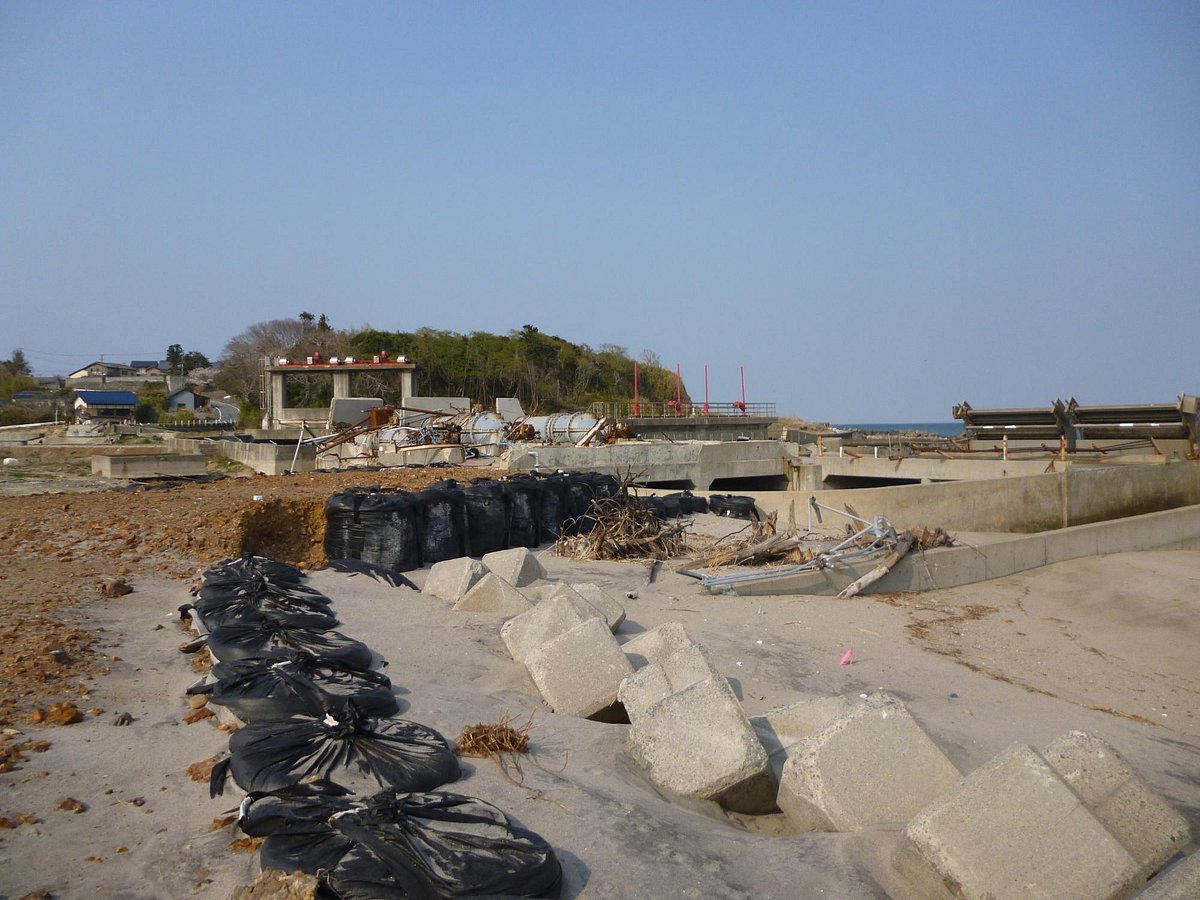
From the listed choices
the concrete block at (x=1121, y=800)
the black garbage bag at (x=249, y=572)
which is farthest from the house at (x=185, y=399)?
the concrete block at (x=1121, y=800)

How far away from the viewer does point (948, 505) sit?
17.0 meters

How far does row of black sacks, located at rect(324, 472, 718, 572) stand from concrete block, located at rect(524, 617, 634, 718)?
15.4ft

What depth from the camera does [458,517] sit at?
1128 centimetres

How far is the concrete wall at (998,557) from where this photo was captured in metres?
10.8

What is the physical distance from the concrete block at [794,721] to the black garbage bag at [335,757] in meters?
1.92

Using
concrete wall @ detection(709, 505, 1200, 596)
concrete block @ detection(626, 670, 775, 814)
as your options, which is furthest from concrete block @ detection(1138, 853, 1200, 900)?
concrete wall @ detection(709, 505, 1200, 596)

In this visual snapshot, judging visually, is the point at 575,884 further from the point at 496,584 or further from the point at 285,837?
the point at 496,584

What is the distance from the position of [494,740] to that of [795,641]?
15.6ft

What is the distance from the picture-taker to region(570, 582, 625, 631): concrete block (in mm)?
8055

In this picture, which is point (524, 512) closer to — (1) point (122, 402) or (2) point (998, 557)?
(2) point (998, 557)

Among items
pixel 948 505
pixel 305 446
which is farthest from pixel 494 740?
pixel 305 446

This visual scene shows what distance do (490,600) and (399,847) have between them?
5.30 metres

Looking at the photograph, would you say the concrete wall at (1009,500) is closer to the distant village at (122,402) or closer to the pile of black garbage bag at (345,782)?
the pile of black garbage bag at (345,782)

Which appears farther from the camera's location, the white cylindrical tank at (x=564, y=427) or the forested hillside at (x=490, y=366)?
the forested hillside at (x=490, y=366)
